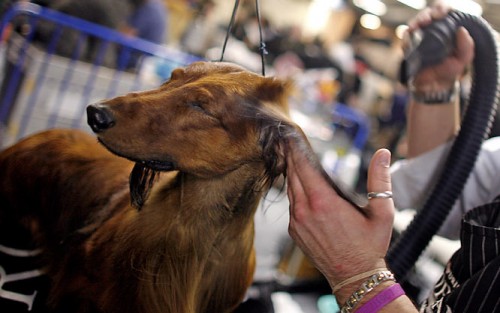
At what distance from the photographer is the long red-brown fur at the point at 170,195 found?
1.12 metres

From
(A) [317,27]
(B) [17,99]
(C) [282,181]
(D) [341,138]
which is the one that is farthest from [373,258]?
(A) [317,27]

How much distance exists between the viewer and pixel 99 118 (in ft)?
3.32

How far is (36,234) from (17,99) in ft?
5.06

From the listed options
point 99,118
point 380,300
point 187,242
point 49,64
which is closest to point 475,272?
point 380,300

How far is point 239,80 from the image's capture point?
1.21m

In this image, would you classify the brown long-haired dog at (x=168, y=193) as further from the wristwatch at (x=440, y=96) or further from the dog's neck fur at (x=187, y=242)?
the wristwatch at (x=440, y=96)

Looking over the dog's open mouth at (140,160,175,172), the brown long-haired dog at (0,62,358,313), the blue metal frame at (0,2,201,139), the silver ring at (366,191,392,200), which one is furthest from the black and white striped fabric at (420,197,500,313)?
the blue metal frame at (0,2,201,139)

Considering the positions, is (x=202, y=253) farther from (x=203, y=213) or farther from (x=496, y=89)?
(x=496, y=89)

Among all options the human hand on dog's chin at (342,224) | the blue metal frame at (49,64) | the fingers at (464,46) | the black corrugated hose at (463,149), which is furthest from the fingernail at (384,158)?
the blue metal frame at (49,64)

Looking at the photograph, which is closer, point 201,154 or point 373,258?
point 373,258

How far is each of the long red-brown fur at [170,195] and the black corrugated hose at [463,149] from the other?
0.64m

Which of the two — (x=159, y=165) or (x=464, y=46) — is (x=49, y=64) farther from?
(x=464, y=46)

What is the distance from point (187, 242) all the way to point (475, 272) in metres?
0.76

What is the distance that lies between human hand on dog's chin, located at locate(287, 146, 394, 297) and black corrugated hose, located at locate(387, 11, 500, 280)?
33.5 inches
